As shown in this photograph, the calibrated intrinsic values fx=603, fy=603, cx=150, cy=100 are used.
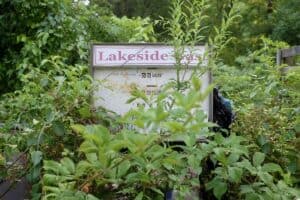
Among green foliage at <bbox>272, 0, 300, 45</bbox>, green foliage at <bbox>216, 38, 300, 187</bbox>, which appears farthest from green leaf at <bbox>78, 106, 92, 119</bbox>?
green foliage at <bbox>272, 0, 300, 45</bbox>

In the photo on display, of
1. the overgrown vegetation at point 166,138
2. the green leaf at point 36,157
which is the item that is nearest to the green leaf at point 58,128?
the overgrown vegetation at point 166,138

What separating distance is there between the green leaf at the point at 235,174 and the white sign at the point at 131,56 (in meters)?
1.06

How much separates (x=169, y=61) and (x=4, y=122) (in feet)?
2.83

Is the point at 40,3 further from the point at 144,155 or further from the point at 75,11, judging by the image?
the point at 144,155

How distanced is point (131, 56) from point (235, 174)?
3.81 feet

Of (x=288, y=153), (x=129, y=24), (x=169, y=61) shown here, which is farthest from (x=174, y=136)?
(x=129, y=24)

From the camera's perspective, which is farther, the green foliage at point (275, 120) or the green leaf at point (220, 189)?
the green foliage at point (275, 120)

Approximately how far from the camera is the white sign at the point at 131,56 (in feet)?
9.76

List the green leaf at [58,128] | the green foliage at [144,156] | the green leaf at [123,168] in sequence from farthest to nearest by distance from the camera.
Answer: the green leaf at [58,128], the green leaf at [123,168], the green foliage at [144,156]

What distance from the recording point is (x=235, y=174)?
2.00 metres

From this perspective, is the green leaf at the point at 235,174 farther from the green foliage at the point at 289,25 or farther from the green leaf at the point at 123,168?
the green foliage at the point at 289,25

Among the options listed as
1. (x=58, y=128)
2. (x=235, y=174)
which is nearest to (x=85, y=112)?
(x=58, y=128)

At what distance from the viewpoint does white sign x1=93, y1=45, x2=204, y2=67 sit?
2.97m

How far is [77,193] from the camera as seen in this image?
182 cm
